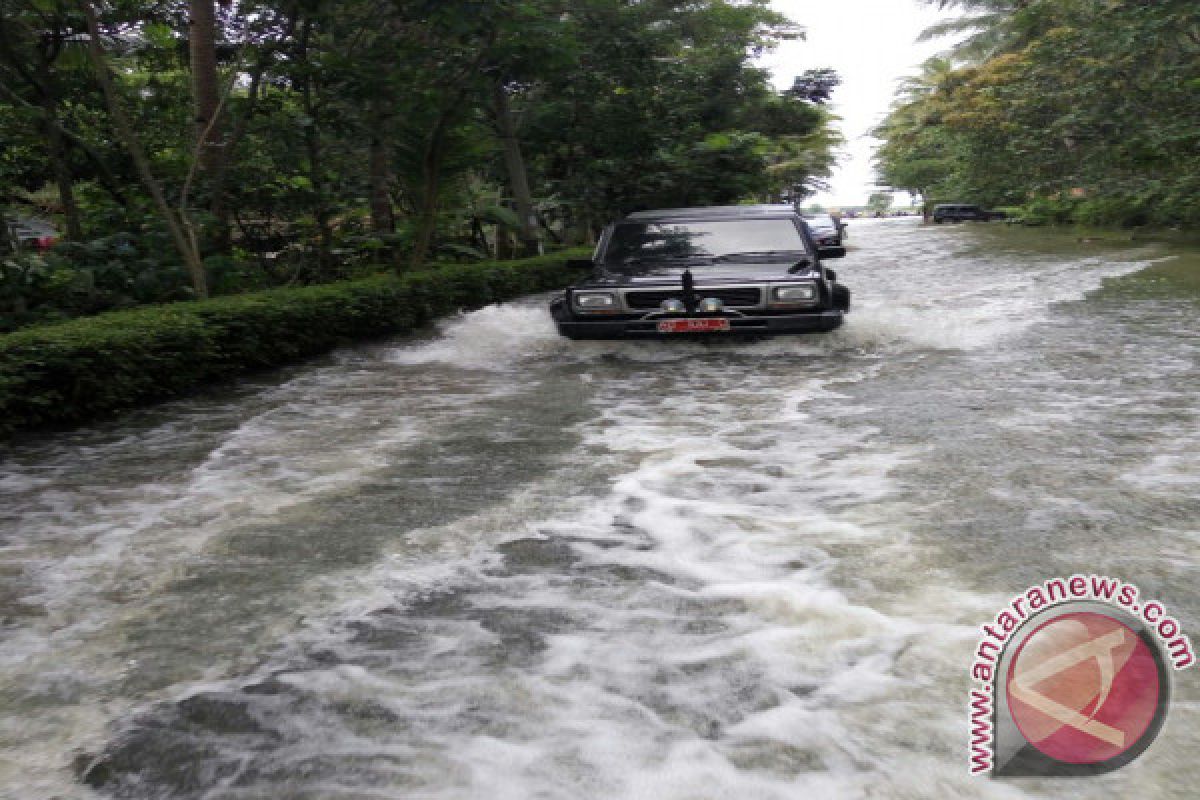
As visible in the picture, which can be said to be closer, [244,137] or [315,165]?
[315,165]

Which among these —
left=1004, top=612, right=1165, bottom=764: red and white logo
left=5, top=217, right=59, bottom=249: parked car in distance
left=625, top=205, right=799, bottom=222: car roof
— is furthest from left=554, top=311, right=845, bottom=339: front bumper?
left=5, top=217, right=59, bottom=249: parked car in distance

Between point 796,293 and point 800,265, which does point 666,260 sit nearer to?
point 800,265

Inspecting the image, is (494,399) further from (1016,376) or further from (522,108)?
(522,108)

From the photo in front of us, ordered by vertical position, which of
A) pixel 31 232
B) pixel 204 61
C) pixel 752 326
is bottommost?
pixel 752 326

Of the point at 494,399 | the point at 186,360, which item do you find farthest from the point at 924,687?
the point at 186,360

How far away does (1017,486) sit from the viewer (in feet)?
13.3

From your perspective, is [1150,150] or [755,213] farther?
[1150,150]

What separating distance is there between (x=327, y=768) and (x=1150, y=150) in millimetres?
23287

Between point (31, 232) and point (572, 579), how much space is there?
11.2m

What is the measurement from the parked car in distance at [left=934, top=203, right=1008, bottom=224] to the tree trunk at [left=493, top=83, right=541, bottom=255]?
134 ft

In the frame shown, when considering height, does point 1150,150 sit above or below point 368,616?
above

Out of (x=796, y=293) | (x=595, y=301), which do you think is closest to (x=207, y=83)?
(x=595, y=301)

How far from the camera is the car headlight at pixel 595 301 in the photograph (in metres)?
7.80

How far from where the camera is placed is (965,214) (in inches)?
2004
